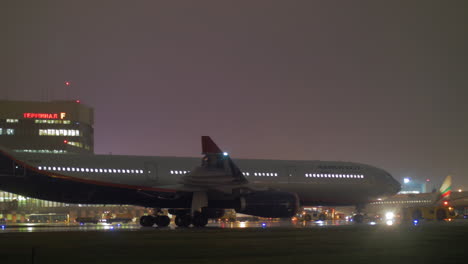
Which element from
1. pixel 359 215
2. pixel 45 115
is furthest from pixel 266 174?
pixel 45 115

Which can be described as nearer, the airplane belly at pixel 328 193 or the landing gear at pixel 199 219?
the landing gear at pixel 199 219

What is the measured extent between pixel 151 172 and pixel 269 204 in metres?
7.18

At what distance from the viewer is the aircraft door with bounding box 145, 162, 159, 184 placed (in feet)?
119

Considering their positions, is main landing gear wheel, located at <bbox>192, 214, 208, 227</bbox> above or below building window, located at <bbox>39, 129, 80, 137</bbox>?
below

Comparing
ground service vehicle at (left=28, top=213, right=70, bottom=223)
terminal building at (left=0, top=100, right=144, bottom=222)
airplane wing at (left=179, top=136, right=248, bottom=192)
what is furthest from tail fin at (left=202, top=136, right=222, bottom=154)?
terminal building at (left=0, top=100, right=144, bottom=222)

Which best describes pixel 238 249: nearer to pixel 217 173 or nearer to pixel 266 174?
pixel 217 173

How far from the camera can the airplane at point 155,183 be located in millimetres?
33594

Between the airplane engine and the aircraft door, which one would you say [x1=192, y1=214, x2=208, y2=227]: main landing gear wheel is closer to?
the airplane engine

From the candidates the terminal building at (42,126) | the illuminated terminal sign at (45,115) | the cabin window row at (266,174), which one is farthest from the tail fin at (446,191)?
the illuminated terminal sign at (45,115)

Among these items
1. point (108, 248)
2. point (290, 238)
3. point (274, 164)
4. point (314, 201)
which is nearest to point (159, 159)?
point (274, 164)

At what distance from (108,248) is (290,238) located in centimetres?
748

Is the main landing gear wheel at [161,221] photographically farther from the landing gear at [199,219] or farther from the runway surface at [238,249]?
the runway surface at [238,249]

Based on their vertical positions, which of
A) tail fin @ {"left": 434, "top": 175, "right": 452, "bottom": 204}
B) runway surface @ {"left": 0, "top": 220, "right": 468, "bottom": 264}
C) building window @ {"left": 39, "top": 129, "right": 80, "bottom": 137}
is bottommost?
runway surface @ {"left": 0, "top": 220, "right": 468, "bottom": 264}

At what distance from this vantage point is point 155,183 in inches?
1433
